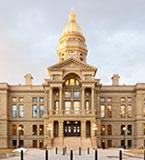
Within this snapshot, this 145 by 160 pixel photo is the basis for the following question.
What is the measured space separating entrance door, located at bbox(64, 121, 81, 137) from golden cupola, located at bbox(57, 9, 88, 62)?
2252 centimetres

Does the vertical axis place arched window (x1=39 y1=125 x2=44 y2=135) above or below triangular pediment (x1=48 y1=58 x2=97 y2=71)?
below

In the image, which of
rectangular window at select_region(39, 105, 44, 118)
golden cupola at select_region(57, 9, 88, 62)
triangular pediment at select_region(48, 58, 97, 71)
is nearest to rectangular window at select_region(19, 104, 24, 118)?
rectangular window at select_region(39, 105, 44, 118)

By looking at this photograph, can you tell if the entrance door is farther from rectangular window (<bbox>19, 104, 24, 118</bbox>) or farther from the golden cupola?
the golden cupola

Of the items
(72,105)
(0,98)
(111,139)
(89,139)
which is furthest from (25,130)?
(111,139)

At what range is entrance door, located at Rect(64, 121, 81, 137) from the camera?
167 feet

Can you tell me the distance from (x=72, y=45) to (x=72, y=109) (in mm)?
23978

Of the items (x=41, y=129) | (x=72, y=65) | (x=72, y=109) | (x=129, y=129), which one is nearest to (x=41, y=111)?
(x=41, y=129)

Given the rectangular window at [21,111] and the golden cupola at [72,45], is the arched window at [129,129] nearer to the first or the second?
the golden cupola at [72,45]

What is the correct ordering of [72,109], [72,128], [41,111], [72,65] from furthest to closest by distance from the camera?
[41,111] < [72,109] < [72,65] < [72,128]

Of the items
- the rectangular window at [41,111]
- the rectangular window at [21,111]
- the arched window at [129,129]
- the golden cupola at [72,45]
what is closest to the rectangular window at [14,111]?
the rectangular window at [21,111]

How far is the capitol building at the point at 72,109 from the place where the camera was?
162ft

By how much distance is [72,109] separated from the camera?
51.5m

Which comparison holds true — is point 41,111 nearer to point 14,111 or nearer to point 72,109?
point 14,111

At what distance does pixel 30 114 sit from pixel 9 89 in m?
8.70
